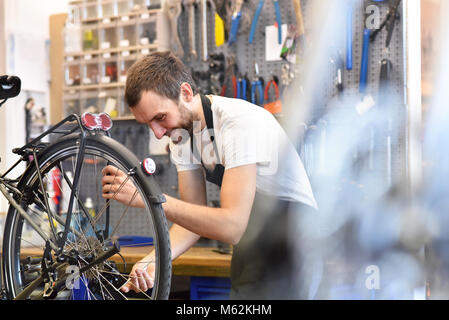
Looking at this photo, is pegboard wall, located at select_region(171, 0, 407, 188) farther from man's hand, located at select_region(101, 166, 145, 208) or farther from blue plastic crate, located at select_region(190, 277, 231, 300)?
man's hand, located at select_region(101, 166, 145, 208)

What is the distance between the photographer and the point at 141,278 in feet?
3.63

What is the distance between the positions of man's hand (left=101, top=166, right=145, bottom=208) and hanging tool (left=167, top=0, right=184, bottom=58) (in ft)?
3.61

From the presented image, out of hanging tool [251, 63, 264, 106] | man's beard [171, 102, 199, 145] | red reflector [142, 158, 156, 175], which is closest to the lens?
red reflector [142, 158, 156, 175]

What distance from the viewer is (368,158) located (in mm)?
1700

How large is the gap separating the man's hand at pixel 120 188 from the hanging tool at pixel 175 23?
1.10 meters

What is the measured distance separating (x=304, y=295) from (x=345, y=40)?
83 cm

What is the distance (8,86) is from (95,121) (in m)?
0.31

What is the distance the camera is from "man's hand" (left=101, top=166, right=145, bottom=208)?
40.6 inches

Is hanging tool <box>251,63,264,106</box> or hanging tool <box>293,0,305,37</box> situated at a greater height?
hanging tool <box>293,0,305,37</box>

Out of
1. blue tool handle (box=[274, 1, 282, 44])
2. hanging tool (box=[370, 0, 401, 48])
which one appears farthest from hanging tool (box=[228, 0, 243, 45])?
hanging tool (box=[370, 0, 401, 48])

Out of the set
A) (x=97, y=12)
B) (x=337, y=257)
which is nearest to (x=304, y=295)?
(x=337, y=257)

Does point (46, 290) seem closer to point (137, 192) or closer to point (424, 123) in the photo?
point (137, 192)

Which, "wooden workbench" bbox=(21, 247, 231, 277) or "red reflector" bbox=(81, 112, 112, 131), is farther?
"wooden workbench" bbox=(21, 247, 231, 277)

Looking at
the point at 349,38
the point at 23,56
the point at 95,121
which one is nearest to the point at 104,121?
the point at 95,121
